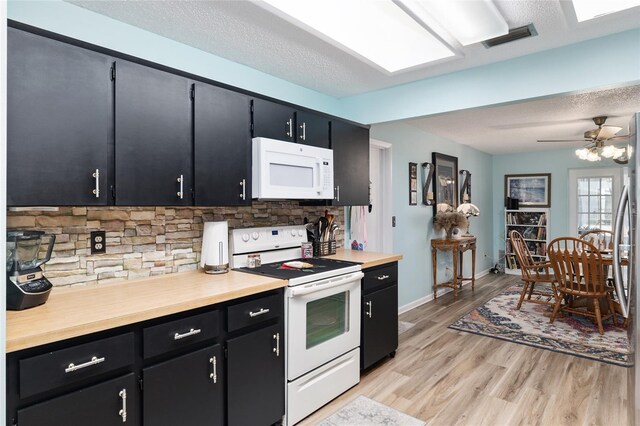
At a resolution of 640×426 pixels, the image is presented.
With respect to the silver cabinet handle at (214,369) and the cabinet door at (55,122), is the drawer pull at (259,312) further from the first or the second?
the cabinet door at (55,122)

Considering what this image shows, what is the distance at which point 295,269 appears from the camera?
8.31 feet

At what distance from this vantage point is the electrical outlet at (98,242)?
202cm

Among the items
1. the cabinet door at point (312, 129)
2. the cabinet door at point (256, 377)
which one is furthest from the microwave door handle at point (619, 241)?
the cabinet door at point (312, 129)

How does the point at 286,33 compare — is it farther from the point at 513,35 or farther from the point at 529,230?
the point at 529,230

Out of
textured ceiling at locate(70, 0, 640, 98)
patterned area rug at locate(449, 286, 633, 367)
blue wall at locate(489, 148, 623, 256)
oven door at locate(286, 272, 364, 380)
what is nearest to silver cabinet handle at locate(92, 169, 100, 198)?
textured ceiling at locate(70, 0, 640, 98)

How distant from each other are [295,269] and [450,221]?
3.46 meters

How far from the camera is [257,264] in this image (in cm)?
259

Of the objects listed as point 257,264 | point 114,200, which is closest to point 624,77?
point 257,264

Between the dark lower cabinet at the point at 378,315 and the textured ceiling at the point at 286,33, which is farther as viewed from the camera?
the dark lower cabinet at the point at 378,315

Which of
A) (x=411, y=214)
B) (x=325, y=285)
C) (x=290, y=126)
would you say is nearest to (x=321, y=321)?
(x=325, y=285)

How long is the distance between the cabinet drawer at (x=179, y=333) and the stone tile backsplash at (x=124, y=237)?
26.1 inches

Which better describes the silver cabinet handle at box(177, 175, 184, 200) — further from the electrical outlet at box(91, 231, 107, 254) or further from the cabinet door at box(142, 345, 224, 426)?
the cabinet door at box(142, 345, 224, 426)

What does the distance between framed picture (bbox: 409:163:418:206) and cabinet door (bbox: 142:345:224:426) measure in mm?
3596

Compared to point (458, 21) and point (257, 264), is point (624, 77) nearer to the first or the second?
point (458, 21)
